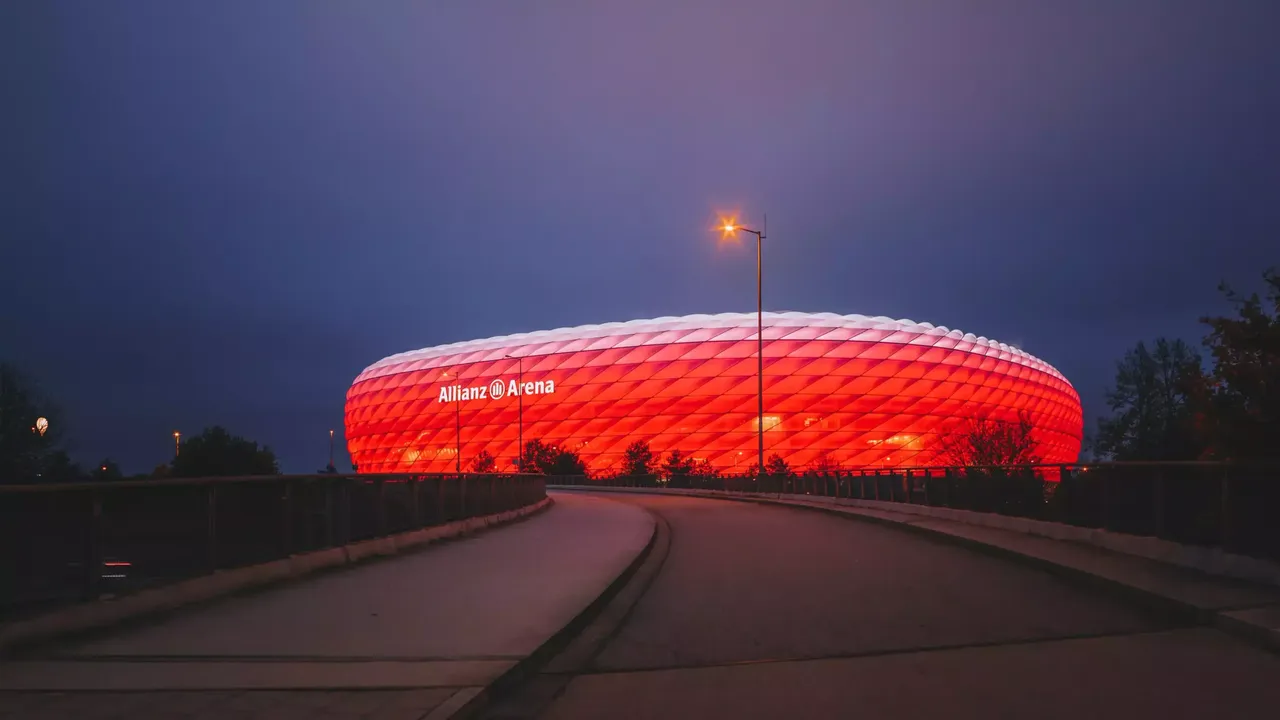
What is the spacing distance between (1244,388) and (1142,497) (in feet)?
20.2

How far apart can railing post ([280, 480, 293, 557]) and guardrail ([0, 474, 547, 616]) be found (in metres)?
0.01

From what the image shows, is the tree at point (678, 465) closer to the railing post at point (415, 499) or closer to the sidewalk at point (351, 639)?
the railing post at point (415, 499)

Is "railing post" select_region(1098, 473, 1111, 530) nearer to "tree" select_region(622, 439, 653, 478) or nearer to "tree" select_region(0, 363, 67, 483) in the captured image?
"tree" select_region(0, 363, 67, 483)

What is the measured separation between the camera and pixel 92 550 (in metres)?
8.34

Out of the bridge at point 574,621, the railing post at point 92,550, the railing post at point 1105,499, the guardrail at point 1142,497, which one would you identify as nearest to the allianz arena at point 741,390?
the guardrail at point 1142,497

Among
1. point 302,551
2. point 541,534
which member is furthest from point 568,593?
point 541,534

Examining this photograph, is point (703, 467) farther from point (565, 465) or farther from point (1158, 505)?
point (1158, 505)

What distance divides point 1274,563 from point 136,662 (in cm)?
1044

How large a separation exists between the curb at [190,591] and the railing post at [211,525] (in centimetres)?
16

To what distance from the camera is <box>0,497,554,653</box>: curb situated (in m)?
7.54

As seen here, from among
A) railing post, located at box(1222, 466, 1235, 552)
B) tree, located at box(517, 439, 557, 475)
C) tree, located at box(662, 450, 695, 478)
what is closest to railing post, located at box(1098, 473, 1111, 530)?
railing post, located at box(1222, 466, 1235, 552)

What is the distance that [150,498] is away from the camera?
9.70m

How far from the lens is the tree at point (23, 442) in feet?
127

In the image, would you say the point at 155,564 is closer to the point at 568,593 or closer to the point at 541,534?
the point at 568,593
